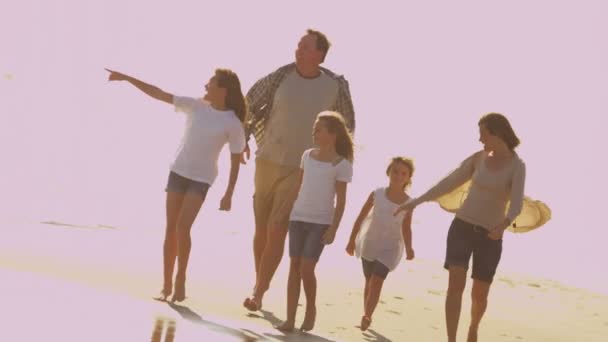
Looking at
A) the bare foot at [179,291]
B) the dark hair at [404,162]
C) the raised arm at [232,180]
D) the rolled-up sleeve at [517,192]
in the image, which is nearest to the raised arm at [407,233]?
the dark hair at [404,162]

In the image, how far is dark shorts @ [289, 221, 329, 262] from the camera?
880cm

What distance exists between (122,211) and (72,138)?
15019 mm

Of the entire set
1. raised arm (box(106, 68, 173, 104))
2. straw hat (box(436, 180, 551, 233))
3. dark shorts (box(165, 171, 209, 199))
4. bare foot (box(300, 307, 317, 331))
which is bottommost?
bare foot (box(300, 307, 317, 331))

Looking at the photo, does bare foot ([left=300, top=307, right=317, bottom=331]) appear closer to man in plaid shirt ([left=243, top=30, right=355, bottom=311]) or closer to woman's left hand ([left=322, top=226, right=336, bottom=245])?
woman's left hand ([left=322, top=226, right=336, bottom=245])

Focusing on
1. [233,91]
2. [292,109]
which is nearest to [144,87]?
[233,91]

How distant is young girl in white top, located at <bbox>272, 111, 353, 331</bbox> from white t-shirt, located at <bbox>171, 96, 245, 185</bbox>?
2.43 feet

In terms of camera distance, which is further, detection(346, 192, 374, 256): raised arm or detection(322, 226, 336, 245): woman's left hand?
detection(346, 192, 374, 256): raised arm

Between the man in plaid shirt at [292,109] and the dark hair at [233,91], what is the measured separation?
562mm

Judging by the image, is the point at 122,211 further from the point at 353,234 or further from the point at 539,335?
the point at 353,234

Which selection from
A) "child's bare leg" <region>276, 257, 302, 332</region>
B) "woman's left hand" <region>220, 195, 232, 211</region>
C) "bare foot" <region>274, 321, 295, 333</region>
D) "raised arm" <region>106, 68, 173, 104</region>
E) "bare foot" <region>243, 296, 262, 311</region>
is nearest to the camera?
"bare foot" <region>274, 321, 295, 333</region>

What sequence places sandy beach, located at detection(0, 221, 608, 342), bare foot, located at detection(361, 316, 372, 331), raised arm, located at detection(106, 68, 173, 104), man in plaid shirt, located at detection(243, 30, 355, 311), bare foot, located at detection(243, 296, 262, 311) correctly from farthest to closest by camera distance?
1. man in plaid shirt, located at detection(243, 30, 355, 311)
2. bare foot, located at detection(361, 316, 372, 331)
3. bare foot, located at detection(243, 296, 262, 311)
4. raised arm, located at detection(106, 68, 173, 104)
5. sandy beach, located at detection(0, 221, 608, 342)

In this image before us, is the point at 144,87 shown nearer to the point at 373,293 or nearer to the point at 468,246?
the point at 373,293

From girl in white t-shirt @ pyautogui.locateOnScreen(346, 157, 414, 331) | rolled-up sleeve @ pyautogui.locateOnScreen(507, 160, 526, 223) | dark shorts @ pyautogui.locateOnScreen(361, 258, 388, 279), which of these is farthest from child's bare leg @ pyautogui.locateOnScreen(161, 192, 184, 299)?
rolled-up sleeve @ pyautogui.locateOnScreen(507, 160, 526, 223)

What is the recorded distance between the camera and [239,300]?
1083cm
